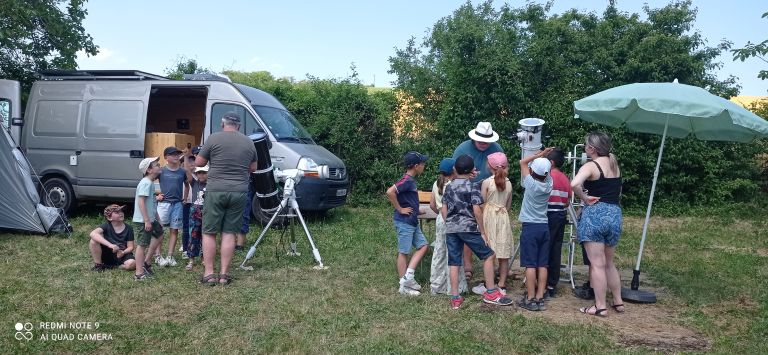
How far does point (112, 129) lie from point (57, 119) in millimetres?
1075

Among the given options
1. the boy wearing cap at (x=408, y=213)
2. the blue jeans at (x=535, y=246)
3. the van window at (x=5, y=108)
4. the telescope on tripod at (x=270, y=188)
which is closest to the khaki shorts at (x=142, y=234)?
the telescope on tripod at (x=270, y=188)

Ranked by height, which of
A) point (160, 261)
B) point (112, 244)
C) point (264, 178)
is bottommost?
point (160, 261)

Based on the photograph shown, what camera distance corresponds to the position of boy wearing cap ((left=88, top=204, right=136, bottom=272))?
626cm

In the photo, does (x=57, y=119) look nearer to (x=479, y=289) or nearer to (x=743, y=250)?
(x=479, y=289)

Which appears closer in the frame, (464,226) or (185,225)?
(464,226)

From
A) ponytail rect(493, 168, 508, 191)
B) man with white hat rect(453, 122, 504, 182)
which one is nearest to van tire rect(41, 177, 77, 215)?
man with white hat rect(453, 122, 504, 182)

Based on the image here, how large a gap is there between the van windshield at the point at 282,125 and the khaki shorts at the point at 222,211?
136 inches

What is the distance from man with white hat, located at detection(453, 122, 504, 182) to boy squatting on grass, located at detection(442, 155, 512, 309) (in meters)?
0.61

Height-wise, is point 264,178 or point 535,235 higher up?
point 264,178

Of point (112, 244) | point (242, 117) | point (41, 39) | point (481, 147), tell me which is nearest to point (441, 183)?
point (481, 147)

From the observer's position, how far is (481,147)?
5.93 metres

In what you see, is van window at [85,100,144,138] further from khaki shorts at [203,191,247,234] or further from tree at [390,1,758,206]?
tree at [390,1,758,206]

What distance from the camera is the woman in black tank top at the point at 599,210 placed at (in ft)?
16.7

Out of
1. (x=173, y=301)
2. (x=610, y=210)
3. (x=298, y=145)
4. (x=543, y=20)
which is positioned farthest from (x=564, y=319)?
(x=543, y=20)
